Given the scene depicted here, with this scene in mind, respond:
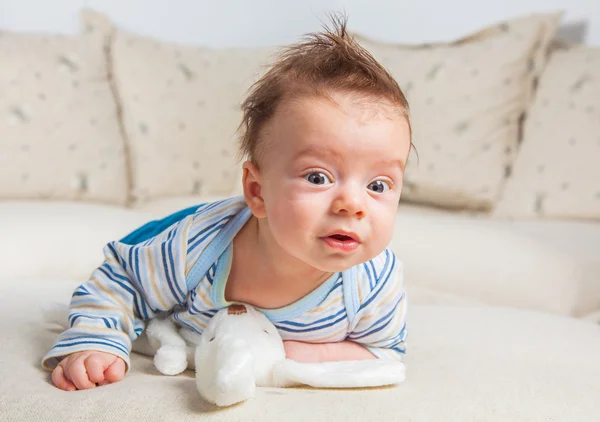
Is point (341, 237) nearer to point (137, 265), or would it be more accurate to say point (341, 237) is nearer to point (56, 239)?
point (137, 265)

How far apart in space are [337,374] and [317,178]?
0.85ft

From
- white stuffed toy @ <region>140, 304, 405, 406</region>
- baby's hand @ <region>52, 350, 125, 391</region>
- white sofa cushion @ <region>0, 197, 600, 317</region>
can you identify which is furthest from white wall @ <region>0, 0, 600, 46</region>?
baby's hand @ <region>52, 350, 125, 391</region>

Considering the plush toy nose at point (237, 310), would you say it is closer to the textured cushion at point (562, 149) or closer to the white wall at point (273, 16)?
the textured cushion at point (562, 149)

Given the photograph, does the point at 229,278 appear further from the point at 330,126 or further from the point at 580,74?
the point at 580,74

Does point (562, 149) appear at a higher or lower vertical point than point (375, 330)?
higher

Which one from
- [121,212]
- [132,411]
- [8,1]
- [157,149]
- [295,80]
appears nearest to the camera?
[132,411]

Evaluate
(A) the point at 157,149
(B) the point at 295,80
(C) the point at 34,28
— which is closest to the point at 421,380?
(B) the point at 295,80

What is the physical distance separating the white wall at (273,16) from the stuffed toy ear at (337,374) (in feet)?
6.10

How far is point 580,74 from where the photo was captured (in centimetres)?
191

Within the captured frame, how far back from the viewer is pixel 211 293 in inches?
→ 36.4

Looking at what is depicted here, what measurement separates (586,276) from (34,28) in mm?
2406

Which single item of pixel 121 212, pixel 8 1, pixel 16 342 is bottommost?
pixel 121 212

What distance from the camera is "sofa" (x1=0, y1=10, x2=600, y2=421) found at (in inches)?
Answer: 31.3

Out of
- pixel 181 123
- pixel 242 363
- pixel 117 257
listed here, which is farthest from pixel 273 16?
pixel 242 363
